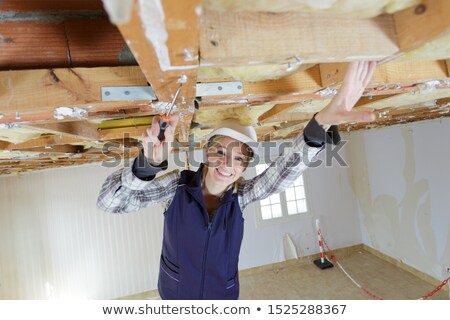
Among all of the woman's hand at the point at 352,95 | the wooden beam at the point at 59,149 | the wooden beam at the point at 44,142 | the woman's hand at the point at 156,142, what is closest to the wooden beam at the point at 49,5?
the woman's hand at the point at 156,142

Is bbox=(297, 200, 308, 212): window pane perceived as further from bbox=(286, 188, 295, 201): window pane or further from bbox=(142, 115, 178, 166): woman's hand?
bbox=(142, 115, 178, 166): woman's hand

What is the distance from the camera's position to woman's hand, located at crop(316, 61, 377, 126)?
717 millimetres

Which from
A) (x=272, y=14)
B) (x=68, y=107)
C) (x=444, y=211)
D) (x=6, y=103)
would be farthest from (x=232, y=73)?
(x=444, y=211)

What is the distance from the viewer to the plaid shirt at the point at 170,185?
1157 mm

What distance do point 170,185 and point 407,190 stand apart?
4.90 m

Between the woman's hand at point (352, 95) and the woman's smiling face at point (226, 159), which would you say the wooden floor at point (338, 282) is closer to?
the woman's smiling face at point (226, 159)

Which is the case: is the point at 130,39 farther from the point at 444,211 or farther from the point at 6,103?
the point at 444,211

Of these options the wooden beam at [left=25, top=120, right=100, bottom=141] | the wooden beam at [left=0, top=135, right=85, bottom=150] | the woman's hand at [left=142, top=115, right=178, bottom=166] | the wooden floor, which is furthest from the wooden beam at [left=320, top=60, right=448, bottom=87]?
the wooden floor

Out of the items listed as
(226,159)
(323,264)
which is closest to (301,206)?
(323,264)

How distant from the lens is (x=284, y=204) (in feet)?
19.6

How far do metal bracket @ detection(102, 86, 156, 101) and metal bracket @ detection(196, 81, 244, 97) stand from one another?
159mm

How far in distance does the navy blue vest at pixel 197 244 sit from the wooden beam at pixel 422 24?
43.1 inches

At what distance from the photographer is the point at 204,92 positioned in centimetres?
84

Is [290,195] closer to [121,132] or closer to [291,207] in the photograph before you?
[291,207]
